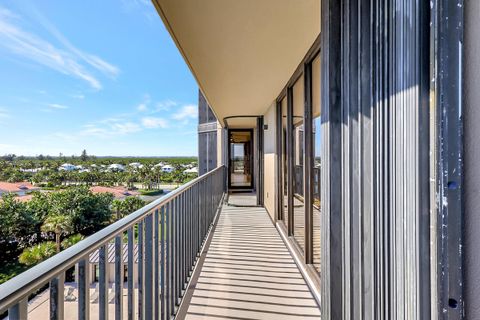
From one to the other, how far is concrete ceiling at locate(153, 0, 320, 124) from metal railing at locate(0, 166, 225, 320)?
1130 mm

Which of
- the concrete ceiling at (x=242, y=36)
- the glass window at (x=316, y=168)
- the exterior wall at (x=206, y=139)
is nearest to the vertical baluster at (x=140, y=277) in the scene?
the concrete ceiling at (x=242, y=36)

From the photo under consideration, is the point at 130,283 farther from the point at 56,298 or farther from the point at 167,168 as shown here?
the point at 167,168

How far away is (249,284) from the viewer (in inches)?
88.3

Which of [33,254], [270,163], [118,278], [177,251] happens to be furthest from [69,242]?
[33,254]

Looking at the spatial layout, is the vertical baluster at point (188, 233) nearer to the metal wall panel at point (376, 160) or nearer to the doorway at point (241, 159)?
the metal wall panel at point (376, 160)

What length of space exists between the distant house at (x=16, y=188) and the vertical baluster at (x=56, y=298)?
5.24 meters

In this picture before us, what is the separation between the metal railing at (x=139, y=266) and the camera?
607 mm

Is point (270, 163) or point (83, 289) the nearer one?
point (83, 289)

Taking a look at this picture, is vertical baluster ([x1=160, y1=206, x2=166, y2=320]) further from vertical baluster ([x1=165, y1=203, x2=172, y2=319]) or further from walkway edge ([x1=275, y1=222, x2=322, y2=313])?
walkway edge ([x1=275, y1=222, x2=322, y2=313])

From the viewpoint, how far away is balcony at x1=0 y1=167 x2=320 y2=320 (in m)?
0.70

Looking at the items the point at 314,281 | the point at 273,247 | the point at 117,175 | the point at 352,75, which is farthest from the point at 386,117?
the point at 117,175

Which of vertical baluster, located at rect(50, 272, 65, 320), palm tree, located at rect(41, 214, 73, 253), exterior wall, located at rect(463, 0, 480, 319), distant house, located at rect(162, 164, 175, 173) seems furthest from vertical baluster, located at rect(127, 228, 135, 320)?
distant house, located at rect(162, 164, 175, 173)

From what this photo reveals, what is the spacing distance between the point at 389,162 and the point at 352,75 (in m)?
0.44

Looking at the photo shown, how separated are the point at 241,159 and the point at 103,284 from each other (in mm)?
7322
